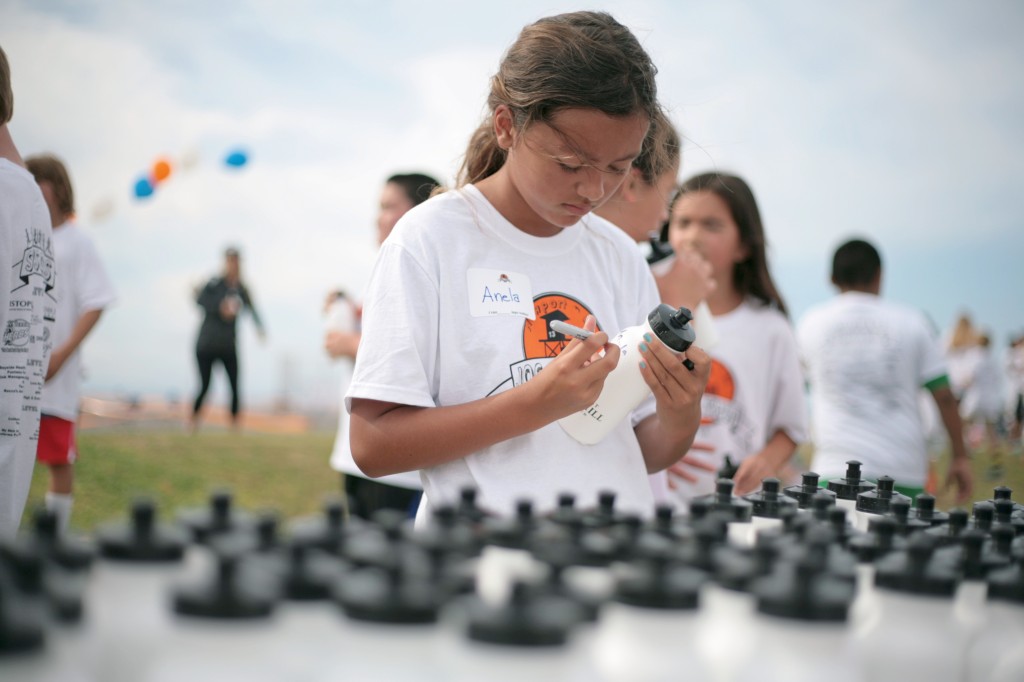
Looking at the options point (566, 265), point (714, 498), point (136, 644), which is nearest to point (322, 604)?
point (136, 644)

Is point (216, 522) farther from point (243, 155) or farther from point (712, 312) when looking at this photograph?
point (243, 155)

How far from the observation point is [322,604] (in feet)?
2.16

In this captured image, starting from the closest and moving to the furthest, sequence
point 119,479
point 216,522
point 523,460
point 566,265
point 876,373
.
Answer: point 216,522, point 523,460, point 566,265, point 876,373, point 119,479

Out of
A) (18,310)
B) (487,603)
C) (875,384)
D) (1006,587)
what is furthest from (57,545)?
(875,384)

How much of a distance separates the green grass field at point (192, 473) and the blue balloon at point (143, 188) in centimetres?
243

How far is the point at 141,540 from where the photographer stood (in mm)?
684

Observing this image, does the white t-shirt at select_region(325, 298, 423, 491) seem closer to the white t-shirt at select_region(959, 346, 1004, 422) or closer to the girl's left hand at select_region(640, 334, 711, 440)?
the girl's left hand at select_region(640, 334, 711, 440)

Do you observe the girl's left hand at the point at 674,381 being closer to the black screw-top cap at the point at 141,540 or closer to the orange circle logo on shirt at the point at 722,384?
the black screw-top cap at the point at 141,540

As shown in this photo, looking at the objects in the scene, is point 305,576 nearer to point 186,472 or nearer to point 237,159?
point 186,472

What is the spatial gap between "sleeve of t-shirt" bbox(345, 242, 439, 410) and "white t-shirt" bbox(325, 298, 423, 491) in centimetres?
174

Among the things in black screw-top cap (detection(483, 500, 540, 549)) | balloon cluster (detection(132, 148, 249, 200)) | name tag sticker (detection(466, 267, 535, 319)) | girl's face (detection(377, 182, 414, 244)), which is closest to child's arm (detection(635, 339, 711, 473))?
name tag sticker (detection(466, 267, 535, 319))

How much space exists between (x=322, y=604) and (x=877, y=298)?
13.5 feet

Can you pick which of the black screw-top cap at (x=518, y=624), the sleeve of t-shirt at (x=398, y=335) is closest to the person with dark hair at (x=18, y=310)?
the sleeve of t-shirt at (x=398, y=335)

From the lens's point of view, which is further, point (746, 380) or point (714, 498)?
point (746, 380)
